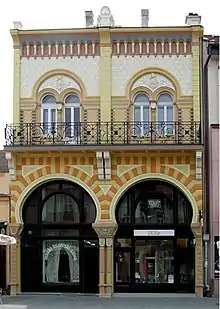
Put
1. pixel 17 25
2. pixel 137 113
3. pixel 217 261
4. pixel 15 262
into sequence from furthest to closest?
A: pixel 17 25, pixel 137 113, pixel 15 262, pixel 217 261

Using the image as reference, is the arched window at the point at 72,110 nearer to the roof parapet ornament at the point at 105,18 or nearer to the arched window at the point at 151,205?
the roof parapet ornament at the point at 105,18

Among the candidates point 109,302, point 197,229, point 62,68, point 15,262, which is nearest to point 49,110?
point 62,68

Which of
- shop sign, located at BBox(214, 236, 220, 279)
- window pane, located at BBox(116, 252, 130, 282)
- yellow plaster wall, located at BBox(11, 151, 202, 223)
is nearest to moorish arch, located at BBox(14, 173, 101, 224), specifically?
yellow plaster wall, located at BBox(11, 151, 202, 223)

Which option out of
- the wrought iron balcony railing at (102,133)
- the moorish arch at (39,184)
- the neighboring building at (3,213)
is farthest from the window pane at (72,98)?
the neighboring building at (3,213)

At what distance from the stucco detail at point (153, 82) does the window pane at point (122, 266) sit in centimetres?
652

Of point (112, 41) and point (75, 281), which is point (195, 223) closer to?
point (75, 281)

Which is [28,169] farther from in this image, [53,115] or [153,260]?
[153,260]

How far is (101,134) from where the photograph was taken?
86.3ft

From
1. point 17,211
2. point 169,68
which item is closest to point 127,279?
point 17,211

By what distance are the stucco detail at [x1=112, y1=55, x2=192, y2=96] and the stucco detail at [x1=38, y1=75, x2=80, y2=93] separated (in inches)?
64.1

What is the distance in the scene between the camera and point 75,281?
26.8 metres

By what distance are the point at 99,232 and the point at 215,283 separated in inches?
186

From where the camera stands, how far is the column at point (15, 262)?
26.4 m

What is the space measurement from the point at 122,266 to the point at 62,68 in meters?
8.05
